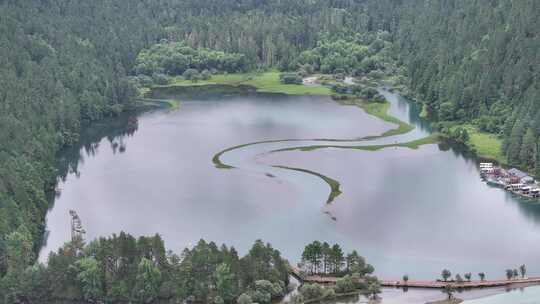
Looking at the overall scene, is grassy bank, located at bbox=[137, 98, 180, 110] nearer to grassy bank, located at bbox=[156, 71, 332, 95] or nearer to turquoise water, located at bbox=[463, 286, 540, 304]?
grassy bank, located at bbox=[156, 71, 332, 95]

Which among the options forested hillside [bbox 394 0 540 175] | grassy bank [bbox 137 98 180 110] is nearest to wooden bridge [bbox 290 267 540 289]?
forested hillside [bbox 394 0 540 175]

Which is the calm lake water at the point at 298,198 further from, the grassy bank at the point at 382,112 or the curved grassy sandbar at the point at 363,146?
the grassy bank at the point at 382,112

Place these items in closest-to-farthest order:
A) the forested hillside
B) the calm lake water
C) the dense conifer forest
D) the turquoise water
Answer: the turquoise water, the calm lake water, the dense conifer forest, the forested hillside

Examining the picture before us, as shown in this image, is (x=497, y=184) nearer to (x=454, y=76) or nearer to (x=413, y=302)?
(x=413, y=302)

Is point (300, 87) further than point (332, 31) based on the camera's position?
No

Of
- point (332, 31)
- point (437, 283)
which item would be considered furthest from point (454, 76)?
point (437, 283)

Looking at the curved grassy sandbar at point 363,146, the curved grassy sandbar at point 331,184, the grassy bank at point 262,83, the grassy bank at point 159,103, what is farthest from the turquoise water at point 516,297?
the grassy bank at point 262,83
